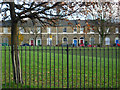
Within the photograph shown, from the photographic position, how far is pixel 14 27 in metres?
5.79

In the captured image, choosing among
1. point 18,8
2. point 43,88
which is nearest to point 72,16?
point 18,8

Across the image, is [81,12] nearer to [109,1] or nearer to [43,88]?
[109,1]

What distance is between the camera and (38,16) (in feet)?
19.0

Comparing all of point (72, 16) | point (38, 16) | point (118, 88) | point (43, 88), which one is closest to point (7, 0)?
point (38, 16)

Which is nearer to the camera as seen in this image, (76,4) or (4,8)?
(76,4)

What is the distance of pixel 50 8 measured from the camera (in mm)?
5520

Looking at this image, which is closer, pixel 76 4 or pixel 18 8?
pixel 76 4

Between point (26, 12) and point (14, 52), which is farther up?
point (26, 12)

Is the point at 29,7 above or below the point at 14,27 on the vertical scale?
above

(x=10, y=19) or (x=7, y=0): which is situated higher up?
(x=7, y=0)

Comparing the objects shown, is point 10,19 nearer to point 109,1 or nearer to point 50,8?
point 50,8

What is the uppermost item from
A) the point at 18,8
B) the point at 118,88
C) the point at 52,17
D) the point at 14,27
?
the point at 18,8

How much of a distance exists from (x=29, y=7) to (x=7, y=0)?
83 centimetres

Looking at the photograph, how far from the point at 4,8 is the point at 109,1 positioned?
13.0 ft
